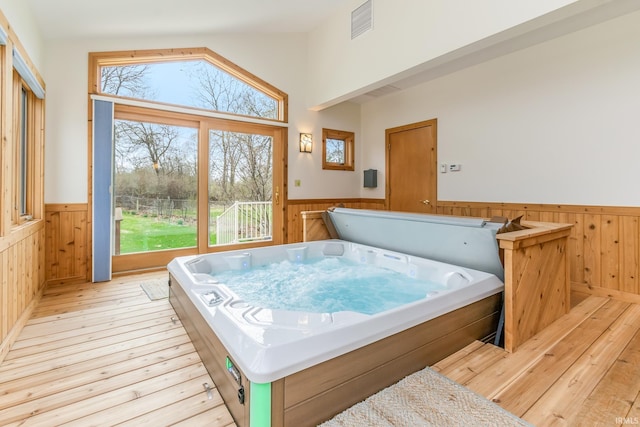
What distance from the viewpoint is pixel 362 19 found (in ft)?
11.2

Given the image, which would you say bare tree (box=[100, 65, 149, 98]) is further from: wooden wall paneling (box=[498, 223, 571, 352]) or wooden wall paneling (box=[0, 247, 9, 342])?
wooden wall paneling (box=[498, 223, 571, 352])

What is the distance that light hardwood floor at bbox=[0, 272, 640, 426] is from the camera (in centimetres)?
127

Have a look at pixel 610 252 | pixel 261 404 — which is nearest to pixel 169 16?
pixel 261 404

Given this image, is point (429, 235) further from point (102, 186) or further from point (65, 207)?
point (65, 207)

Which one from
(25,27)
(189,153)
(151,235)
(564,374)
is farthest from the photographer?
(189,153)

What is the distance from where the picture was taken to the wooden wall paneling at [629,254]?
258cm

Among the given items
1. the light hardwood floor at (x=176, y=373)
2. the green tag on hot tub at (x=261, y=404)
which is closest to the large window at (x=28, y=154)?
the light hardwood floor at (x=176, y=373)

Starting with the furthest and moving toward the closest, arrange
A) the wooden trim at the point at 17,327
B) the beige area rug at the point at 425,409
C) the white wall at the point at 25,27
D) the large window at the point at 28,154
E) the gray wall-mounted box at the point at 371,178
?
1. the gray wall-mounted box at the point at 371,178
2. the large window at the point at 28,154
3. the white wall at the point at 25,27
4. the wooden trim at the point at 17,327
5. the beige area rug at the point at 425,409

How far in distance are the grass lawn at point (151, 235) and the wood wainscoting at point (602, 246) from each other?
3942 mm

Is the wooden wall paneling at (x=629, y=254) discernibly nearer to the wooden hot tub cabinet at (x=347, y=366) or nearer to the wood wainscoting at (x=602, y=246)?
the wood wainscoting at (x=602, y=246)

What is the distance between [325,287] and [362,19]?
2.98m

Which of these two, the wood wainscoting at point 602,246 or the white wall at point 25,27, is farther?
the wood wainscoting at point 602,246

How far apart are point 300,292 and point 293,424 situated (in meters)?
1.22

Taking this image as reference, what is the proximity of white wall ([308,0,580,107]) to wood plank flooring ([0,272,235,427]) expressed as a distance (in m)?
2.96
